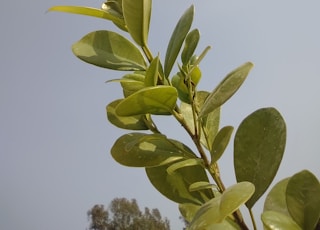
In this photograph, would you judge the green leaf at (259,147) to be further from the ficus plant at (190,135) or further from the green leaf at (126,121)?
the green leaf at (126,121)

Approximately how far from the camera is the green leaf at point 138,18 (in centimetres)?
38

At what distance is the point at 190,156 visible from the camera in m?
0.37

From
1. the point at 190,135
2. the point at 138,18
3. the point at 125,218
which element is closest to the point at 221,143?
the point at 190,135

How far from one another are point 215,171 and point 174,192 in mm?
55

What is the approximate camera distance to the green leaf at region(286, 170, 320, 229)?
290 millimetres

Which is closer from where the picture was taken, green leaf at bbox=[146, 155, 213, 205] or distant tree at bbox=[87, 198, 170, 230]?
green leaf at bbox=[146, 155, 213, 205]

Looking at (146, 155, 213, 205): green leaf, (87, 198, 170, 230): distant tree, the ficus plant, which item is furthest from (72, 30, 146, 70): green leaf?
(87, 198, 170, 230): distant tree

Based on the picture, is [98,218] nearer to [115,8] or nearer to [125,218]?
[125,218]

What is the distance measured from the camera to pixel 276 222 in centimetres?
29

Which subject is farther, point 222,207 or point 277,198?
point 277,198

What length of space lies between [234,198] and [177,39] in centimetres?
19

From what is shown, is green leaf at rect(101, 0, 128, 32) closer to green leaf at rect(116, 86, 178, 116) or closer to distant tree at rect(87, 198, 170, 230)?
green leaf at rect(116, 86, 178, 116)

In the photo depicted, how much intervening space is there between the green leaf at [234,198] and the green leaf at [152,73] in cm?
12

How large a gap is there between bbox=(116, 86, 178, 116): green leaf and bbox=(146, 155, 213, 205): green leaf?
0.19 feet
